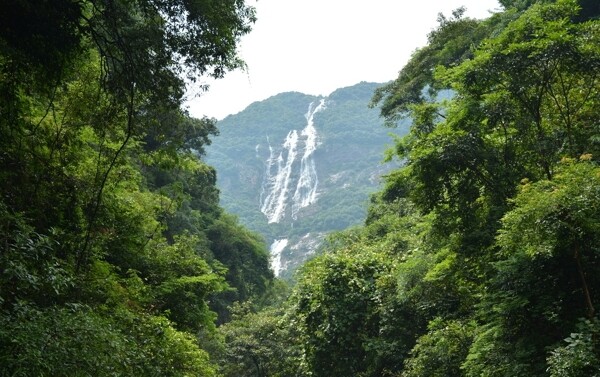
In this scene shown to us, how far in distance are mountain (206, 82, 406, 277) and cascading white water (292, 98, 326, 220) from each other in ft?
0.80

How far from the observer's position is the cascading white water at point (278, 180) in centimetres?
12433

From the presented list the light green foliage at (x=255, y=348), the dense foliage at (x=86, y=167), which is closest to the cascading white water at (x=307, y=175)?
the light green foliage at (x=255, y=348)

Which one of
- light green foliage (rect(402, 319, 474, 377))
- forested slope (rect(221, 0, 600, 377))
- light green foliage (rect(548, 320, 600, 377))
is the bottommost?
light green foliage (rect(548, 320, 600, 377))

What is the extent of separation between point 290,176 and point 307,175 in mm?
6518

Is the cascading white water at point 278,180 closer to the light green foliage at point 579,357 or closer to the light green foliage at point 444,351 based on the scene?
the light green foliage at point 444,351

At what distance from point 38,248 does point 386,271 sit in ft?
33.1

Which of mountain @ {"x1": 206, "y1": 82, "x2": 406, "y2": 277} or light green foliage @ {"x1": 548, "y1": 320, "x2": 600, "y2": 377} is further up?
mountain @ {"x1": 206, "y1": 82, "x2": 406, "y2": 277}

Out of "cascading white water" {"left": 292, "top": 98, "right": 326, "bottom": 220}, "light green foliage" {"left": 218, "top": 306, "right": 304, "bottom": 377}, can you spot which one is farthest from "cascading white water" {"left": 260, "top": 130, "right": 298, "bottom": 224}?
"light green foliage" {"left": 218, "top": 306, "right": 304, "bottom": 377}

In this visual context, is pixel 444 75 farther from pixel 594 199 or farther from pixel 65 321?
pixel 65 321

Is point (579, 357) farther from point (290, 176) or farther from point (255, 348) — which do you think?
point (290, 176)

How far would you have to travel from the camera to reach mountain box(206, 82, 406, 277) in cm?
11080

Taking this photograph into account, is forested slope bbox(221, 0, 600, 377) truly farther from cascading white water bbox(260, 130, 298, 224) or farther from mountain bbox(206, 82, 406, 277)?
cascading white water bbox(260, 130, 298, 224)

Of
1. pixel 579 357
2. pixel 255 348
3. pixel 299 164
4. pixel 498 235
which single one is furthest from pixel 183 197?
pixel 299 164

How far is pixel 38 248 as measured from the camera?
4352 millimetres
